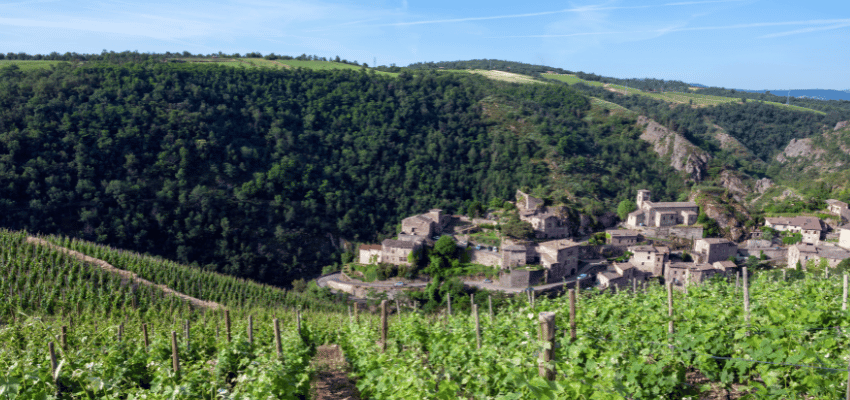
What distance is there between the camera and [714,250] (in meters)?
35.0

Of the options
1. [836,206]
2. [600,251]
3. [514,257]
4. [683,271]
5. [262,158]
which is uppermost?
[262,158]

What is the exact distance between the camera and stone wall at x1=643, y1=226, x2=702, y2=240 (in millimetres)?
38625

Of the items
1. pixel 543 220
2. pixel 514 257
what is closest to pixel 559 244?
pixel 514 257

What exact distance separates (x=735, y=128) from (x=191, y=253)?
9187cm

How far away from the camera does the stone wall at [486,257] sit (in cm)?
3388

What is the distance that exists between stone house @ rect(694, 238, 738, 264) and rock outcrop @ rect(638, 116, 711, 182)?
84.6 ft

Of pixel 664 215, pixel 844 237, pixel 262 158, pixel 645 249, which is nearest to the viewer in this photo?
pixel 645 249

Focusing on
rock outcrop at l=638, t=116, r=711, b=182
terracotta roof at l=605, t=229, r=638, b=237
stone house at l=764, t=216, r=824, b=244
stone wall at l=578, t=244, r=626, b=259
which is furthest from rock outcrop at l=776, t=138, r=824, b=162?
stone wall at l=578, t=244, r=626, b=259

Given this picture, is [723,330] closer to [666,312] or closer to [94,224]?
[666,312]

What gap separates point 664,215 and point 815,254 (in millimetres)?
10443

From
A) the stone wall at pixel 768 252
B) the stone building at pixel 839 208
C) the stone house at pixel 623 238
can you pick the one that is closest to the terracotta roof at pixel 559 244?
the stone house at pixel 623 238

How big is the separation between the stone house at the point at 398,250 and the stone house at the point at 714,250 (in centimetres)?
2035

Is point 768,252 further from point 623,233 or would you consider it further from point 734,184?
point 734,184

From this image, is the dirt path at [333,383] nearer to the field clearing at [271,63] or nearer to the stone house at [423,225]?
the stone house at [423,225]
